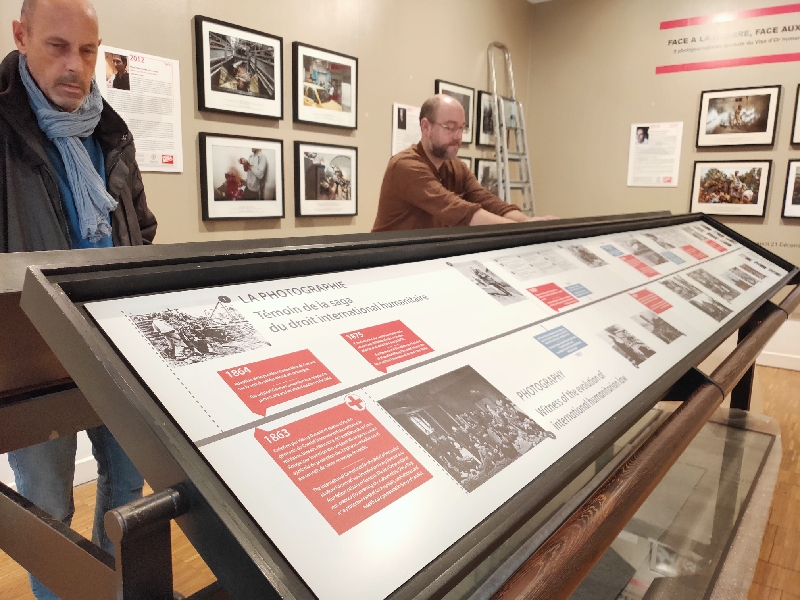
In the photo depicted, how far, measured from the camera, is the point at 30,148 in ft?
4.05

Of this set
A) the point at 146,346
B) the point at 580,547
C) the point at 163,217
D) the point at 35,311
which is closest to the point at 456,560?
the point at 580,547

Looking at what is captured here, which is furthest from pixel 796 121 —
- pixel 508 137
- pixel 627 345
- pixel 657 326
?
pixel 627 345

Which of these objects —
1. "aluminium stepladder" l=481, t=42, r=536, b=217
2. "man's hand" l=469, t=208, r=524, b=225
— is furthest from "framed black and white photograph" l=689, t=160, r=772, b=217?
"man's hand" l=469, t=208, r=524, b=225

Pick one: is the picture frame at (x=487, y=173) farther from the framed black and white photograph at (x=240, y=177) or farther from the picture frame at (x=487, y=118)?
the framed black and white photograph at (x=240, y=177)

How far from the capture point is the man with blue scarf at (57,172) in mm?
1220

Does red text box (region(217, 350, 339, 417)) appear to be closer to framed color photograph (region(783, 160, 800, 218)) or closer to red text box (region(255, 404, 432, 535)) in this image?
red text box (region(255, 404, 432, 535))

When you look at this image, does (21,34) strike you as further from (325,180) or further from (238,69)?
(325,180)

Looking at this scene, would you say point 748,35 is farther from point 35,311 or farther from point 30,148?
point 35,311

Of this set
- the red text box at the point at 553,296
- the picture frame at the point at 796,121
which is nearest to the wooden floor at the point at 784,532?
the red text box at the point at 553,296

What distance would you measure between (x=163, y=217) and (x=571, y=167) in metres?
3.64

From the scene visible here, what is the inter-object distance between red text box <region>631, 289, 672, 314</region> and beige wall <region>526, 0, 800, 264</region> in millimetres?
3733

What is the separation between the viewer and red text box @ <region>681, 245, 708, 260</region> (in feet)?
5.57

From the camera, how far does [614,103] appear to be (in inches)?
184

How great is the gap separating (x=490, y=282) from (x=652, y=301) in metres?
0.47
